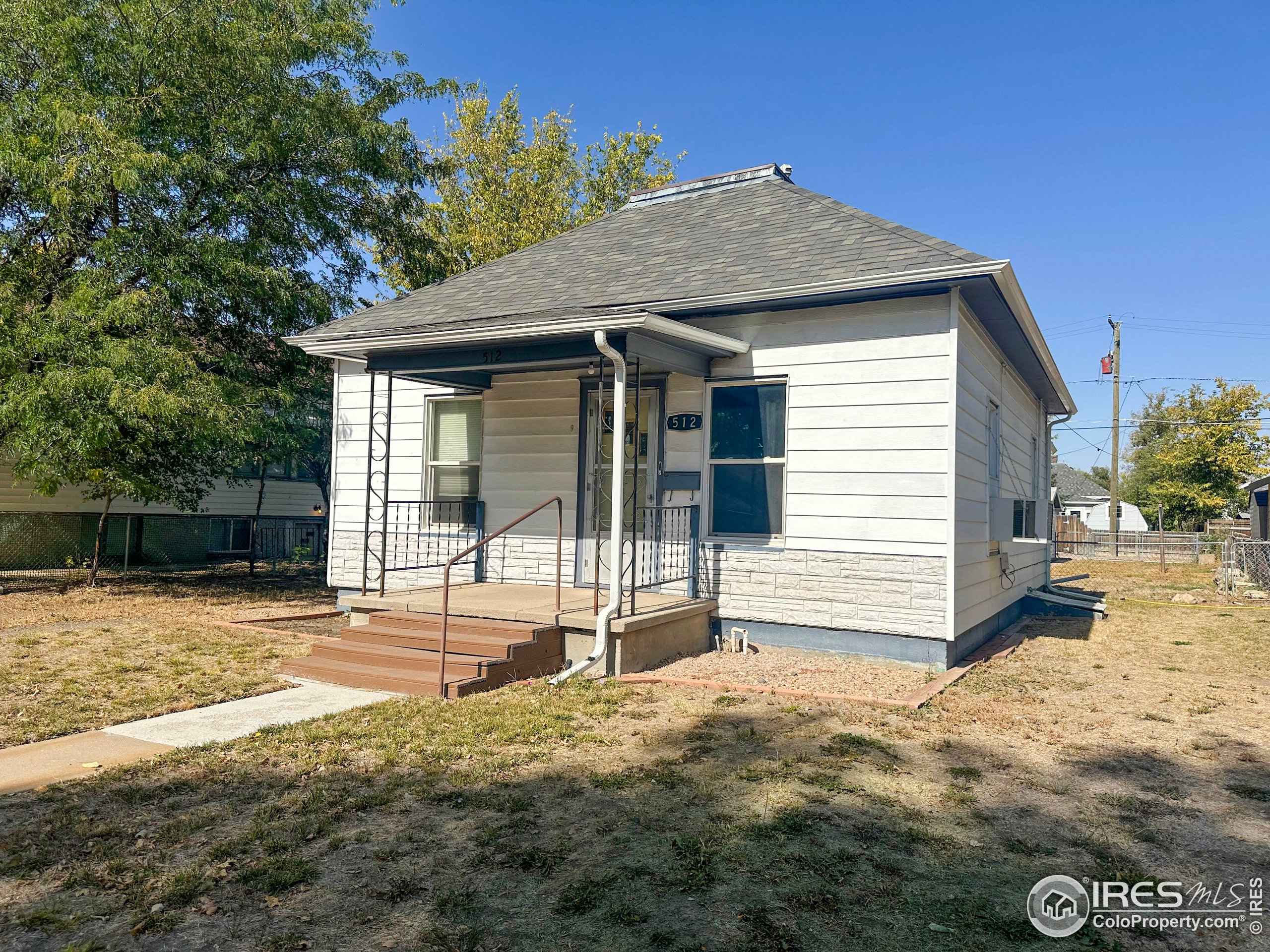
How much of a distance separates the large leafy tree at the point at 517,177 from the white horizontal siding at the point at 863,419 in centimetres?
1651

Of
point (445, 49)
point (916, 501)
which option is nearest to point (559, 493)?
point (916, 501)

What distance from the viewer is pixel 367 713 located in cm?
589

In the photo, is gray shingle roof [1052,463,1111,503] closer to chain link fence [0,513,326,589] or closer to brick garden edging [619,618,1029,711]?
chain link fence [0,513,326,589]

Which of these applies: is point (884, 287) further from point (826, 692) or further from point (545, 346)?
point (826, 692)

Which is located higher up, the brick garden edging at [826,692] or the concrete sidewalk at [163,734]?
the brick garden edging at [826,692]

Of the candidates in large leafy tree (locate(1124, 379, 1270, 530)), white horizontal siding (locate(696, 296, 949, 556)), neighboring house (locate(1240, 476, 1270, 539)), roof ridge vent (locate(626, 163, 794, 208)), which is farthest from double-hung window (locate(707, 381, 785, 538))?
large leafy tree (locate(1124, 379, 1270, 530))

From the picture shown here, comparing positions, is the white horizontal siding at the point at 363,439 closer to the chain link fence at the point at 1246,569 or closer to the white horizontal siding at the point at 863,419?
the white horizontal siding at the point at 863,419

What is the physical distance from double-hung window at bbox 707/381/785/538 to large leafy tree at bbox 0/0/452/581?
6.77 meters

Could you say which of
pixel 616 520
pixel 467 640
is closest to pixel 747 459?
pixel 616 520

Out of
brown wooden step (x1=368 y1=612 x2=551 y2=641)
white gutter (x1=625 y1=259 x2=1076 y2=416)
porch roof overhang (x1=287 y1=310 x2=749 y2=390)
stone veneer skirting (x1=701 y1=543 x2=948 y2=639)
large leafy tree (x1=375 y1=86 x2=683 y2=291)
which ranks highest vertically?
large leafy tree (x1=375 y1=86 x2=683 y2=291)

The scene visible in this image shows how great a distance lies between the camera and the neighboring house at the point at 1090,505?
168 feet

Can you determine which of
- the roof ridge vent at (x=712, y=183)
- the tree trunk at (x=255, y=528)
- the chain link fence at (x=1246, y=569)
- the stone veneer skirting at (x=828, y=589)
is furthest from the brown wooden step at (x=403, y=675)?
the chain link fence at (x=1246, y=569)

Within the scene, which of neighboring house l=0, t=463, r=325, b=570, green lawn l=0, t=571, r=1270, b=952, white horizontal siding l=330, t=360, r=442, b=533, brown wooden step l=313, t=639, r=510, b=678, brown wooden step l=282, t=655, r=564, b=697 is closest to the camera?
green lawn l=0, t=571, r=1270, b=952

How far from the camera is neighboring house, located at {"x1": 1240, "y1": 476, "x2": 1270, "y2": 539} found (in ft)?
80.1
